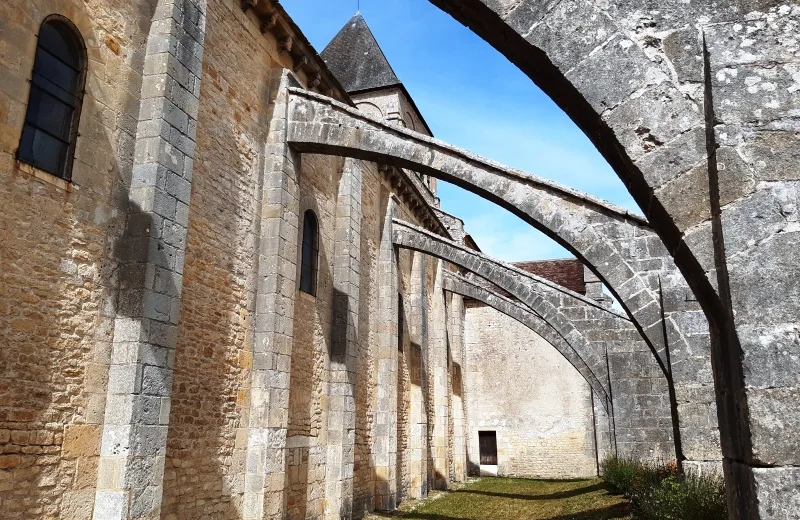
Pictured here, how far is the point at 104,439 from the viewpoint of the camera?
16.0ft

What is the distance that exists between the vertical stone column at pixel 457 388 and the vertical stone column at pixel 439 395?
129 centimetres

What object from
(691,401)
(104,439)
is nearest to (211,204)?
(104,439)

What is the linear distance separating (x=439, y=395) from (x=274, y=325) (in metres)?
9.40

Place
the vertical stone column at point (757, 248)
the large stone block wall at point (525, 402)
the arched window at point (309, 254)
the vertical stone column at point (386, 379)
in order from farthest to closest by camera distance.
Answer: the large stone block wall at point (525, 402), the vertical stone column at point (386, 379), the arched window at point (309, 254), the vertical stone column at point (757, 248)

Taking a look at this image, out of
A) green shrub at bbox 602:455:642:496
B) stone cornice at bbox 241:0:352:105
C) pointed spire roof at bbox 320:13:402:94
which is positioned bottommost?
green shrub at bbox 602:455:642:496

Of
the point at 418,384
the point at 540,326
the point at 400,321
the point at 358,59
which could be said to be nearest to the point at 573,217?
the point at 400,321

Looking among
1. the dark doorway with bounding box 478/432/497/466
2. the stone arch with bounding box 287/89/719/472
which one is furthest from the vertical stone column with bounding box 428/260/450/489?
the stone arch with bounding box 287/89/719/472

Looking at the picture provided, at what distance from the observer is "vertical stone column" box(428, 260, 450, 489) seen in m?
15.6

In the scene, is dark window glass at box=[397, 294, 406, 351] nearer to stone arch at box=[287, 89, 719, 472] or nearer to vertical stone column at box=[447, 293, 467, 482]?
vertical stone column at box=[447, 293, 467, 482]

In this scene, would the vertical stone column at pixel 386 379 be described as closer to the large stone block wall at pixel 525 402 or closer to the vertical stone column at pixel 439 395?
the vertical stone column at pixel 439 395

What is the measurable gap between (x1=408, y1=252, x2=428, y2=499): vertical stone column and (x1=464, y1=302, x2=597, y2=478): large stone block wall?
19.7 feet

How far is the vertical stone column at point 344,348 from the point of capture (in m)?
8.80

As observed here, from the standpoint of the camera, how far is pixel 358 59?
66.6ft

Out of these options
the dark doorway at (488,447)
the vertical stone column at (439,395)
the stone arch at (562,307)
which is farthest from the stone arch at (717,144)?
the dark doorway at (488,447)
